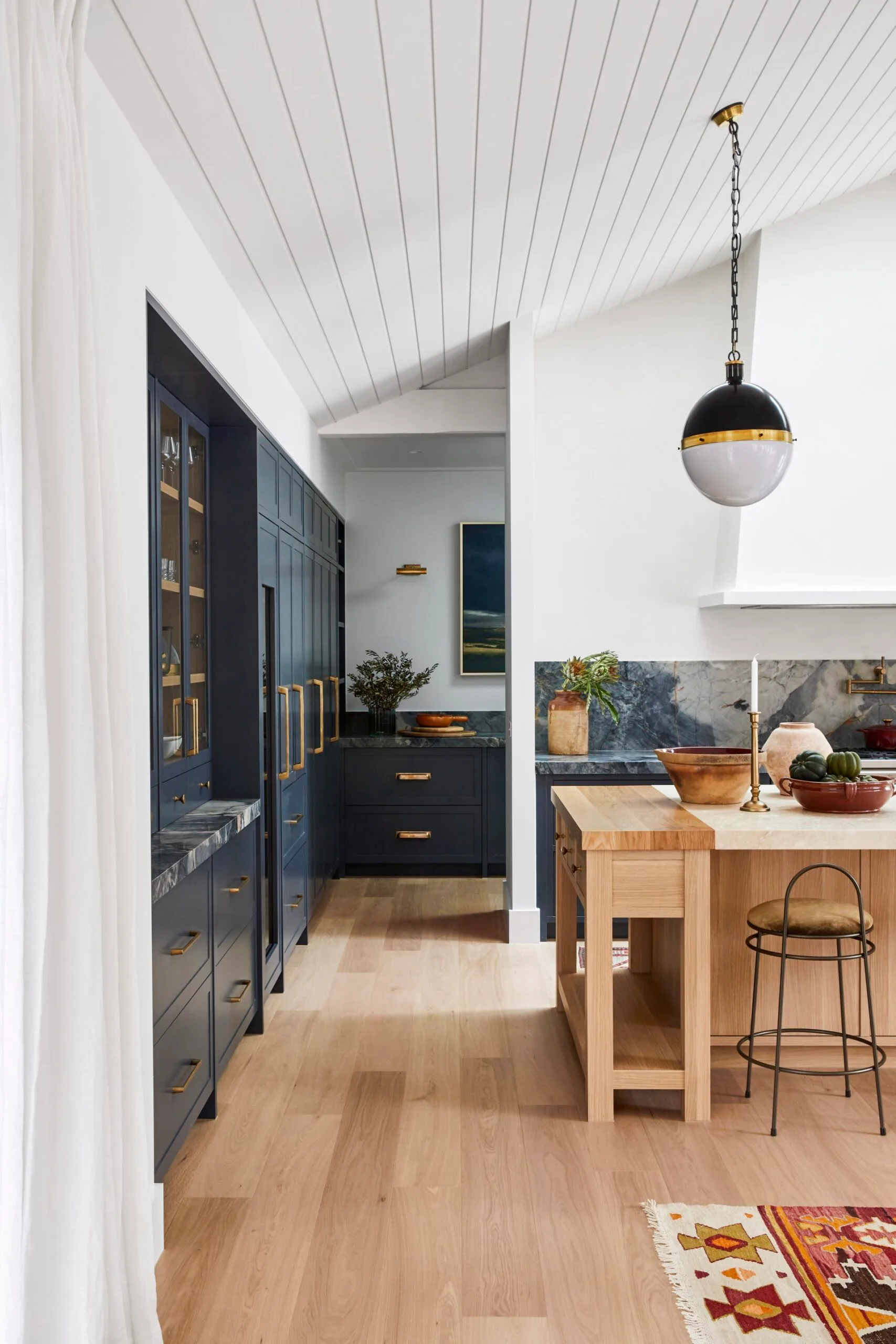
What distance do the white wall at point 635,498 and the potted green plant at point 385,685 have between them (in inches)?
55.6

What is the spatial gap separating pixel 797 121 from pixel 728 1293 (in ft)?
12.1

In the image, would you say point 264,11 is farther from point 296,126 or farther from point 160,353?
point 160,353

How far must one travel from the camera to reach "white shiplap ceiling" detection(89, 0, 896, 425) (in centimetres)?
212

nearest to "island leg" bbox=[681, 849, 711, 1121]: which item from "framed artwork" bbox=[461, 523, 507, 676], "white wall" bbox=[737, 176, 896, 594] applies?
"white wall" bbox=[737, 176, 896, 594]

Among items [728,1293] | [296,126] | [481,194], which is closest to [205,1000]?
[728,1293]

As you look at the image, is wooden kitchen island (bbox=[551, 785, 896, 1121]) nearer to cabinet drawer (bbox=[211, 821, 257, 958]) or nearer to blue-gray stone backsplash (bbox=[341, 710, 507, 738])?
cabinet drawer (bbox=[211, 821, 257, 958])

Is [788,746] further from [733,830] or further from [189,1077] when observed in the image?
[189,1077]

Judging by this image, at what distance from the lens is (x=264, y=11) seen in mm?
1952

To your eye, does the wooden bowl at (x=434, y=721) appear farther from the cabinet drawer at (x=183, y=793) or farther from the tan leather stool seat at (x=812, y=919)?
the tan leather stool seat at (x=812, y=919)

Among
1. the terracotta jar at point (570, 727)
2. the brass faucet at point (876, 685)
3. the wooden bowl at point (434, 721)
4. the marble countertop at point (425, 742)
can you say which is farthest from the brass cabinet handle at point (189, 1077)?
the brass faucet at point (876, 685)

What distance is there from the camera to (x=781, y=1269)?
2.13m

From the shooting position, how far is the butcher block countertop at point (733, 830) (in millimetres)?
2777

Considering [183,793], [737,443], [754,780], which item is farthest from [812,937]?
[183,793]

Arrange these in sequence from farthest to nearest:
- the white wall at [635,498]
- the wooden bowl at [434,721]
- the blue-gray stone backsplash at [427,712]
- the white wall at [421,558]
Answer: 1. the white wall at [421,558]
2. the blue-gray stone backsplash at [427,712]
3. the wooden bowl at [434,721]
4. the white wall at [635,498]
